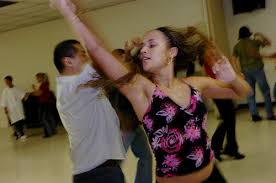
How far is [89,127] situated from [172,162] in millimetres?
724

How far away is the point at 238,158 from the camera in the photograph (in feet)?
16.3

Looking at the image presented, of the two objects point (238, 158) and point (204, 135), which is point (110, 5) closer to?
point (238, 158)

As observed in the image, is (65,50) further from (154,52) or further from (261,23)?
(261,23)

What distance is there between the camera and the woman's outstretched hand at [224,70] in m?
1.96

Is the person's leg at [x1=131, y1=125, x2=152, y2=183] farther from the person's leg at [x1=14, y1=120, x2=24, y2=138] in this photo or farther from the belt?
the person's leg at [x1=14, y1=120, x2=24, y2=138]

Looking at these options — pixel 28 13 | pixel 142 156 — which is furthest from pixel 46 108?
pixel 142 156

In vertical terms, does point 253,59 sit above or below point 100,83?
below

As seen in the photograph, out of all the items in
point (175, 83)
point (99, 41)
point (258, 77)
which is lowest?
point (258, 77)

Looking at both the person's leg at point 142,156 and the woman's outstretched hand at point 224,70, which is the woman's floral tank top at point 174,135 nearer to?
the woman's outstretched hand at point 224,70

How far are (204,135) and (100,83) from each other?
1.70 ft

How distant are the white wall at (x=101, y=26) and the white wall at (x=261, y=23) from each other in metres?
0.68

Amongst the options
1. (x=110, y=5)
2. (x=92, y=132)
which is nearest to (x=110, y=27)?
(x=110, y=5)

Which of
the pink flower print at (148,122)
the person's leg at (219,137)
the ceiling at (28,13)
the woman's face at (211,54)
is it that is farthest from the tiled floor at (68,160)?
the ceiling at (28,13)

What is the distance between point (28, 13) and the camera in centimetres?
977
